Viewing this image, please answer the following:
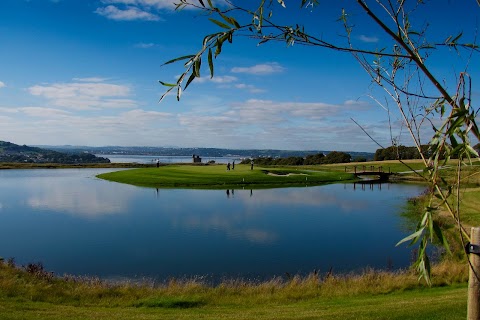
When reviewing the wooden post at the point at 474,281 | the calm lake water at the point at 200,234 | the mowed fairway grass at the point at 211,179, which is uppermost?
the wooden post at the point at 474,281

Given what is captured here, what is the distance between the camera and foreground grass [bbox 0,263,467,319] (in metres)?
8.71

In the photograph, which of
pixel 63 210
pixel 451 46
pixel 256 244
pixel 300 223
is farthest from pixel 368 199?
pixel 451 46

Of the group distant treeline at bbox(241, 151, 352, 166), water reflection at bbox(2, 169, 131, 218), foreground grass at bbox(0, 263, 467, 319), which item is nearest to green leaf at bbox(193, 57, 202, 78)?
foreground grass at bbox(0, 263, 467, 319)

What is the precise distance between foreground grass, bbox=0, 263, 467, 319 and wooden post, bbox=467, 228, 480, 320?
202 inches

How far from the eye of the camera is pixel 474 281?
3404 mm

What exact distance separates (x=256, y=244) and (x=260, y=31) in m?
16.4

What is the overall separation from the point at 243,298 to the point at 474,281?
8500 mm

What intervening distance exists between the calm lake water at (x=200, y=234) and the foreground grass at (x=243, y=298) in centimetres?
231

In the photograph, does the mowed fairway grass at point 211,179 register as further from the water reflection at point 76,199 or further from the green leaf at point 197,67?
the green leaf at point 197,67

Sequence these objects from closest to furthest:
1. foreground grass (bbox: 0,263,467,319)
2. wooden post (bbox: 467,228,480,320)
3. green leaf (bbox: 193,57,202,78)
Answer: green leaf (bbox: 193,57,202,78) → wooden post (bbox: 467,228,480,320) → foreground grass (bbox: 0,263,467,319)

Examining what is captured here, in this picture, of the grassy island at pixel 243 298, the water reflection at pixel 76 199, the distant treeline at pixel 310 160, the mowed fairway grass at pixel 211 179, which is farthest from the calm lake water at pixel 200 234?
the distant treeline at pixel 310 160

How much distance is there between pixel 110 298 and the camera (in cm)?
1107

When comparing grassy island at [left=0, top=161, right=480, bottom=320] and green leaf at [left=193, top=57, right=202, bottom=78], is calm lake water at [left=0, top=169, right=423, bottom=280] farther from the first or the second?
green leaf at [left=193, top=57, right=202, bottom=78]

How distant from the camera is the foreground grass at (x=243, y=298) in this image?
871 centimetres
